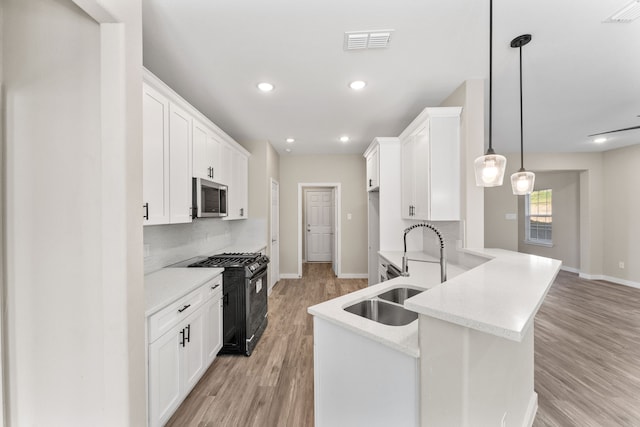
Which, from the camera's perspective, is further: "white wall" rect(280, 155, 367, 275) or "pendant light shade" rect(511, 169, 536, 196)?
"white wall" rect(280, 155, 367, 275)

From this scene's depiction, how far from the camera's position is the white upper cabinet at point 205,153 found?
8.30 ft

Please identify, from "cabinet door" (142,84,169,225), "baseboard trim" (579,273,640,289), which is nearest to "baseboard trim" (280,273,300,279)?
"cabinet door" (142,84,169,225)

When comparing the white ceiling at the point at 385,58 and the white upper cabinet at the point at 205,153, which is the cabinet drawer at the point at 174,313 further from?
the white ceiling at the point at 385,58

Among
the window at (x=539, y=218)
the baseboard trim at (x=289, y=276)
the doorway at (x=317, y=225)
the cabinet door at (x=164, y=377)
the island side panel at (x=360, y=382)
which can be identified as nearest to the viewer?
the island side panel at (x=360, y=382)

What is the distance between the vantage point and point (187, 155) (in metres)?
2.36

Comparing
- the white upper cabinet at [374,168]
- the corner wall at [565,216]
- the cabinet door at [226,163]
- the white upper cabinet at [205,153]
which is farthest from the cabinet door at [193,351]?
the corner wall at [565,216]

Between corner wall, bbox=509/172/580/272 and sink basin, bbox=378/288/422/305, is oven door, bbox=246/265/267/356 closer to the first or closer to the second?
sink basin, bbox=378/288/422/305

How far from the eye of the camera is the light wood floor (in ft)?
5.75

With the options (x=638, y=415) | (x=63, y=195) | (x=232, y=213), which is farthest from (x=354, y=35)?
(x=638, y=415)

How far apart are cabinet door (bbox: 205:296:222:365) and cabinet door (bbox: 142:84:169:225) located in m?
0.83

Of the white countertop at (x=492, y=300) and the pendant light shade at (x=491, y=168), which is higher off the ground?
the pendant light shade at (x=491, y=168)

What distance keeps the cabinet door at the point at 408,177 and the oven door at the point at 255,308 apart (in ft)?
6.15

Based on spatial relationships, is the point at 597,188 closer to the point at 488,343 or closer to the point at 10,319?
the point at 488,343

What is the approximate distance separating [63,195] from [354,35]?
1.90 m
